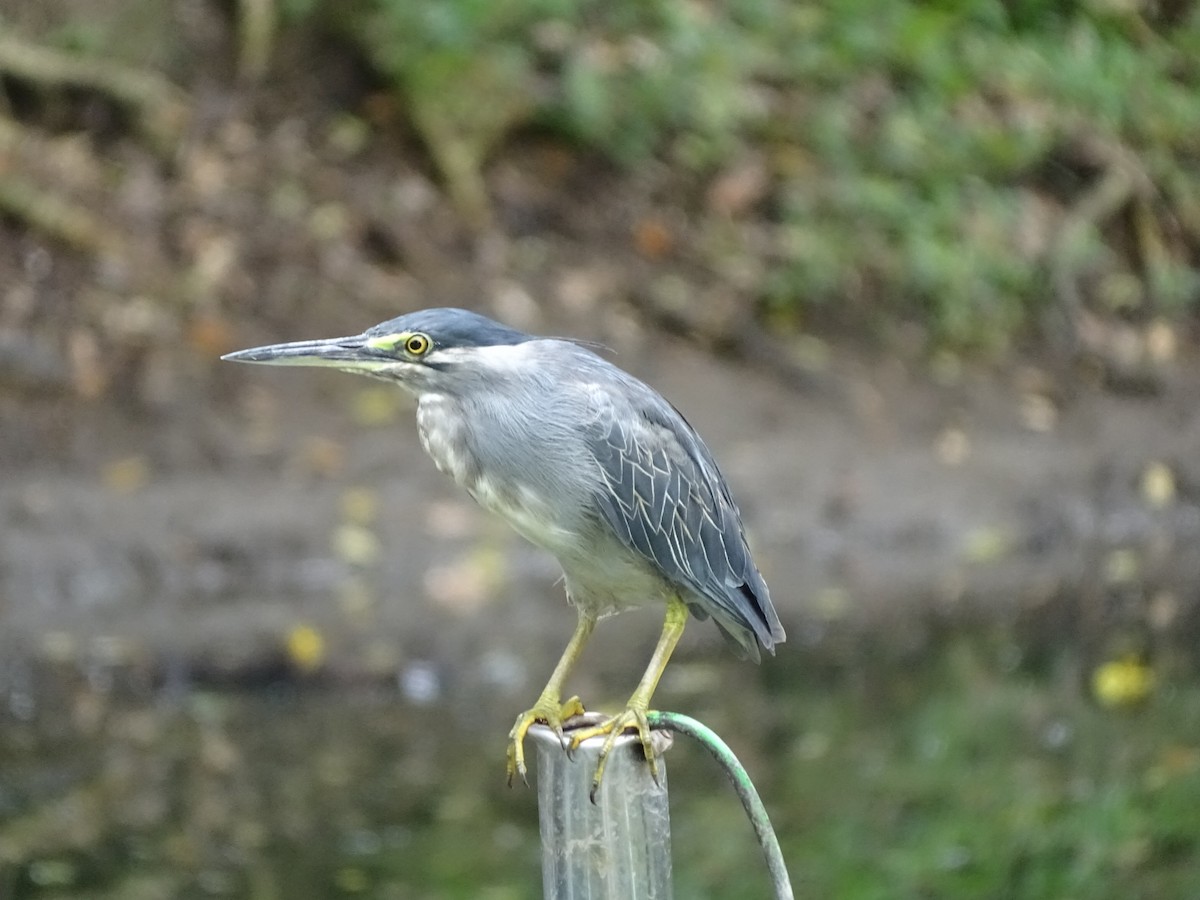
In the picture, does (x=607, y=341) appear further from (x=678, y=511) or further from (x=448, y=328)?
(x=448, y=328)

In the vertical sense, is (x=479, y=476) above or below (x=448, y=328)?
below

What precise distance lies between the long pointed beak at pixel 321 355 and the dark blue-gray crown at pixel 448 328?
4cm

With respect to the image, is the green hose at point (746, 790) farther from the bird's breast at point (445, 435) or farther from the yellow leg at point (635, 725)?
the bird's breast at point (445, 435)

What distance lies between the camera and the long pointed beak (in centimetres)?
275

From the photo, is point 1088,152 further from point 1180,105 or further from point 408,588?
point 408,588

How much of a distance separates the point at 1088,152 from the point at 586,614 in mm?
9335

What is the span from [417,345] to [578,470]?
1.43 ft

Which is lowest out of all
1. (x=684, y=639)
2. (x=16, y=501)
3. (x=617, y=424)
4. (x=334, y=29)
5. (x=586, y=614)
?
(x=684, y=639)

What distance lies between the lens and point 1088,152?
38.7ft

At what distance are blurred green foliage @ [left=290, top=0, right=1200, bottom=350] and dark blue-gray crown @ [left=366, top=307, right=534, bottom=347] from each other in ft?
24.5

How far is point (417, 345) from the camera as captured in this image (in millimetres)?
2883

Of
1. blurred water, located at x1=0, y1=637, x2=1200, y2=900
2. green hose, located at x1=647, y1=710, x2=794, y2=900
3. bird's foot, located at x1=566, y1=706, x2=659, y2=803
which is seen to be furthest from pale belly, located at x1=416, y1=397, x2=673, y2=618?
blurred water, located at x1=0, y1=637, x2=1200, y2=900

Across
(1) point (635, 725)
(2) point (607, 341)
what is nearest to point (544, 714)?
(1) point (635, 725)

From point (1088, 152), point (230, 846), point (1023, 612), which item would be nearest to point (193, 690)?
point (230, 846)
